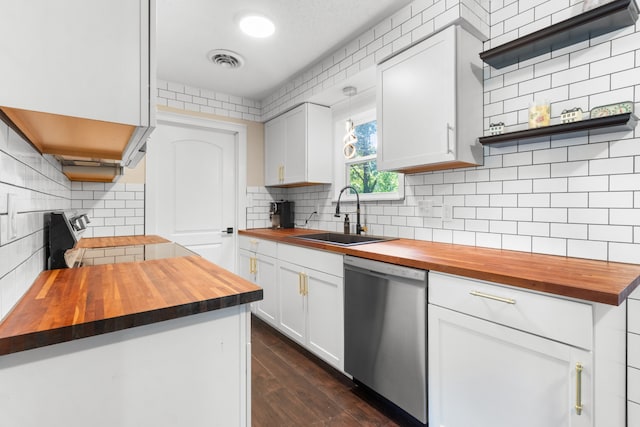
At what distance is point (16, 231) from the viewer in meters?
0.89

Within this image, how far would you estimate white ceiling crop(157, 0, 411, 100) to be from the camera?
199cm

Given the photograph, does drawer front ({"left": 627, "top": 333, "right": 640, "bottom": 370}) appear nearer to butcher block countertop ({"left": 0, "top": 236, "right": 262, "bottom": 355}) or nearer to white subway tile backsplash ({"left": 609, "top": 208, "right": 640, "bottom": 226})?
white subway tile backsplash ({"left": 609, "top": 208, "right": 640, "bottom": 226})

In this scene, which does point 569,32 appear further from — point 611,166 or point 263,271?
point 263,271

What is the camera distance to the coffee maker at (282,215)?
3.57 m

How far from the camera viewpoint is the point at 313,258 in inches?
88.5

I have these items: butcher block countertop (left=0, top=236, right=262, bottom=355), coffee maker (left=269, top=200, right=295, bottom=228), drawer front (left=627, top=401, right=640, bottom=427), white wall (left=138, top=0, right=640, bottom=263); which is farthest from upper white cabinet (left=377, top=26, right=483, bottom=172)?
coffee maker (left=269, top=200, right=295, bottom=228)

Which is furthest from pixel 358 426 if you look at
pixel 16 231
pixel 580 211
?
pixel 16 231

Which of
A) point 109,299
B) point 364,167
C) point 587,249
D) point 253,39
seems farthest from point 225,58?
point 587,249

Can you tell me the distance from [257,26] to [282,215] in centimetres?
193

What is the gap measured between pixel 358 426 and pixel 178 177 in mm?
2780

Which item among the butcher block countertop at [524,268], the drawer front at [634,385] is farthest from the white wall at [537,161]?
the drawer front at [634,385]

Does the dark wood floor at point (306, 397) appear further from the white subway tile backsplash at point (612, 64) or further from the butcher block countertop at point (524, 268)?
the white subway tile backsplash at point (612, 64)

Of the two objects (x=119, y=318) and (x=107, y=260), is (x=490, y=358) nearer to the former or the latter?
(x=119, y=318)

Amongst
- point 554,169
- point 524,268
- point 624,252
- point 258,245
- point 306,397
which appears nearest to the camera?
point 524,268
